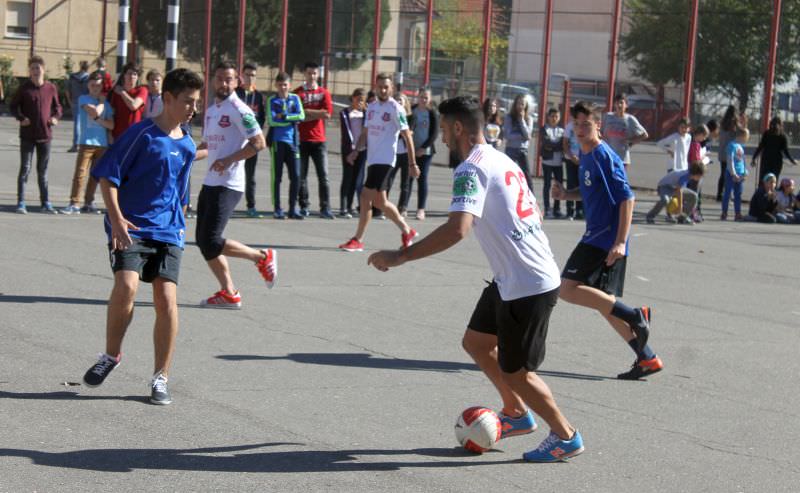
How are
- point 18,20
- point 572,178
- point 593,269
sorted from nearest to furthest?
1. point 593,269
2. point 572,178
3. point 18,20

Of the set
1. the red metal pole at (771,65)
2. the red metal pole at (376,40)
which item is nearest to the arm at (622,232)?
the red metal pole at (771,65)

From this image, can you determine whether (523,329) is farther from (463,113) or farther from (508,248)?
(463,113)

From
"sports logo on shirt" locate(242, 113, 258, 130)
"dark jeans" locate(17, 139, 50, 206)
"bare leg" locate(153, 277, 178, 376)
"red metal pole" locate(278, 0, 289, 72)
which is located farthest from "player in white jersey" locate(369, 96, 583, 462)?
"red metal pole" locate(278, 0, 289, 72)

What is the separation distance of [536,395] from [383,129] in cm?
855

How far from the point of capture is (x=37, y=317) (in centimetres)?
873

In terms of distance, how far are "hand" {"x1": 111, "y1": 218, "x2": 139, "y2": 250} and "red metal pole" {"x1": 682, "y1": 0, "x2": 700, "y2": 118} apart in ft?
64.8

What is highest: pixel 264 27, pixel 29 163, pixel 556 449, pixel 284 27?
pixel 264 27

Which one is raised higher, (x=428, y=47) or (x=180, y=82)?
(x=428, y=47)

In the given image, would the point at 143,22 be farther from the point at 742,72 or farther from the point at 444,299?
the point at 444,299

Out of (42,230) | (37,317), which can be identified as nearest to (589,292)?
(37,317)

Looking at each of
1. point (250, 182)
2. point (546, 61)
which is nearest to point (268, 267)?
point (250, 182)

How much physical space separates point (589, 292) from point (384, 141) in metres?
6.33

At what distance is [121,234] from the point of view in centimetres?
637

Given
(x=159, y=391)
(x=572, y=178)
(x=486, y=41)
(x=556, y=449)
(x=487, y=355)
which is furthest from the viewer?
(x=486, y=41)
